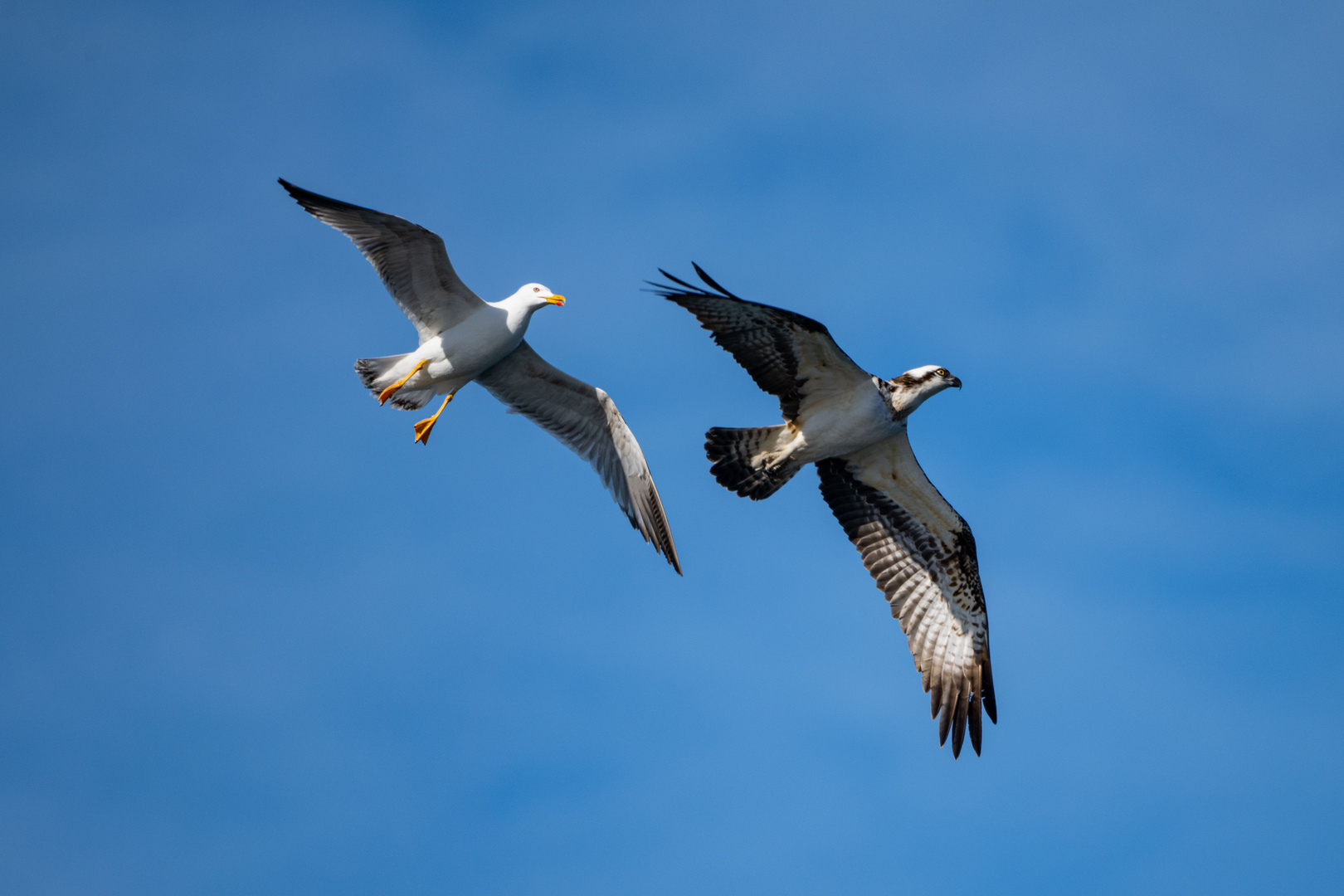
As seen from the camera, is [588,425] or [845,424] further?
[588,425]

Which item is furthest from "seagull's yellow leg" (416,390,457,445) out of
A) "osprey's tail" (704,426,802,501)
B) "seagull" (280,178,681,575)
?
"osprey's tail" (704,426,802,501)

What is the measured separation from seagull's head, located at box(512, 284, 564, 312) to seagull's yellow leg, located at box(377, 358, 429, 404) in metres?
1.16

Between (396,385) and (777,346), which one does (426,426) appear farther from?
(777,346)

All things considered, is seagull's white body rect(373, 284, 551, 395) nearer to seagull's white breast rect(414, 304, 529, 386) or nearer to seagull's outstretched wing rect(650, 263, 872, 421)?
seagull's white breast rect(414, 304, 529, 386)

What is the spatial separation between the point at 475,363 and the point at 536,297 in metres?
0.93

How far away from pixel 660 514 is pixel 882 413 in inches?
115

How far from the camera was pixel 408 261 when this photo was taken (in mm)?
12281

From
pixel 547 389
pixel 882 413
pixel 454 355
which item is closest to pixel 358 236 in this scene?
pixel 454 355

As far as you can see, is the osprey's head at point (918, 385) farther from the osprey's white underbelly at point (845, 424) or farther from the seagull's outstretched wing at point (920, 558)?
the seagull's outstretched wing at point (920, 558)

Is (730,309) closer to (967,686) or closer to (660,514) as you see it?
(660,514)

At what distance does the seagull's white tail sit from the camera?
12.8 metres

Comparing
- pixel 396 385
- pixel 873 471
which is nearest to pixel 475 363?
pixel 396 385

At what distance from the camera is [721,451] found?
1218cm

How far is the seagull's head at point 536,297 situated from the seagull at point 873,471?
2117 mm
